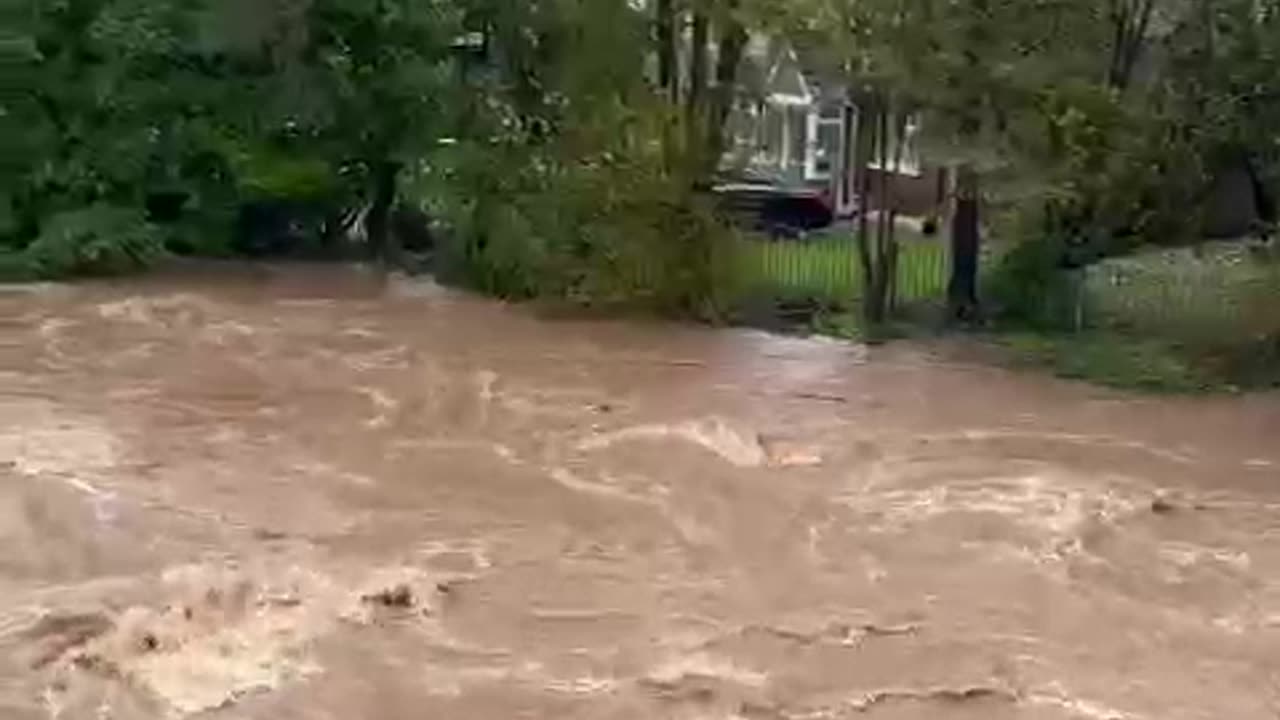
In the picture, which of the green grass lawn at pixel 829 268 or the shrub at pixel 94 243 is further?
the shrub at pixel 94 243

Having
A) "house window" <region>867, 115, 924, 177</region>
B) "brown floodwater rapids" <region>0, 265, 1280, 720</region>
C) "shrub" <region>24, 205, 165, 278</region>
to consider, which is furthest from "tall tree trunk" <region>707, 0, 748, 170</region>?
"shrub" <region>24, 205, 165, 278</region>

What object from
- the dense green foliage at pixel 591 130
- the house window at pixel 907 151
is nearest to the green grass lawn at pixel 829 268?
the dense green foliage at pixel 591 130

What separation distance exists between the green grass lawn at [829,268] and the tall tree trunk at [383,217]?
13.7ft

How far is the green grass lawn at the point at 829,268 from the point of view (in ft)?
54.4

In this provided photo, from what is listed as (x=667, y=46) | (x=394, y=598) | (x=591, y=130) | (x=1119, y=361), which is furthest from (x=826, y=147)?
(x=394, y=598)

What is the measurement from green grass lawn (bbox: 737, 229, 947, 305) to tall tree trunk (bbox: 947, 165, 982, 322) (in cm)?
12

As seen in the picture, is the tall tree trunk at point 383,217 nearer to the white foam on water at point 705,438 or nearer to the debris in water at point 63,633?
the white foam on water at point 705,438

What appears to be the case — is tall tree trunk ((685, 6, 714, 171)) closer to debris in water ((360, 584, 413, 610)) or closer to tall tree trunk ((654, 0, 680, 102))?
tall tree trunk ((654, 0, 680, 102))

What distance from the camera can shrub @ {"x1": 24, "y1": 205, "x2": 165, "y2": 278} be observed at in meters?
18.2

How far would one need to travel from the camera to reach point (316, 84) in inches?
738

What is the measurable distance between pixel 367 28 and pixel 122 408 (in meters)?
7.31

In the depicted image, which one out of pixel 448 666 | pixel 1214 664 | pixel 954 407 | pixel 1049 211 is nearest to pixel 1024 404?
pixel 954 407

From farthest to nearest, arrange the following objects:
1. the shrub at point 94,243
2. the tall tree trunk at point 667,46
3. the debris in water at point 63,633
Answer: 1. the shrub at point 94,243
2. the tall tree trunk at point 667,46
3. the debris in water at point 63,633

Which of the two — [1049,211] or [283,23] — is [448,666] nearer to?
[1049,211]
